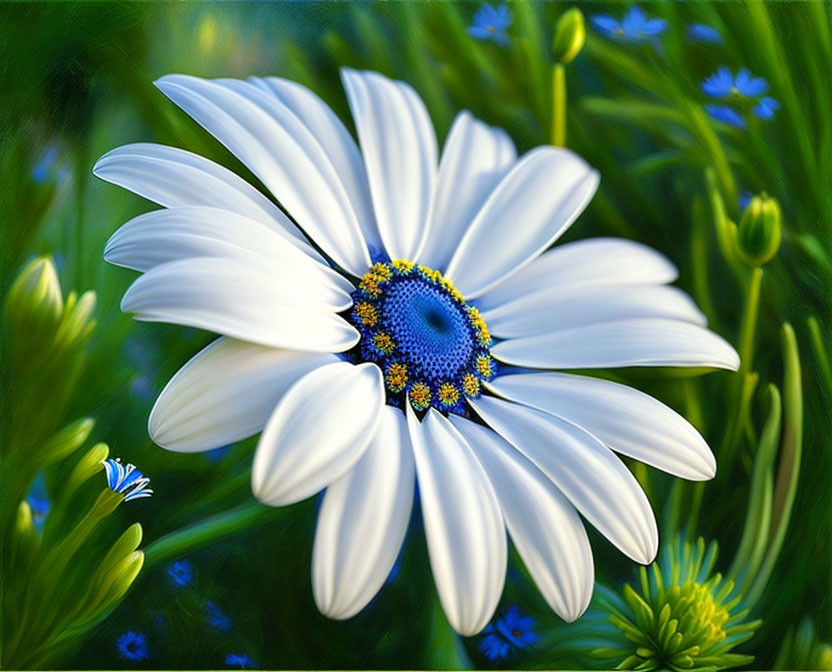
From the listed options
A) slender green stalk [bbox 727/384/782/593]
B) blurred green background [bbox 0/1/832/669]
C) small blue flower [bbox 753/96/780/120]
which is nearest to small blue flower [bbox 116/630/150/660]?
blurred green background [bbox 0/1/832/669]

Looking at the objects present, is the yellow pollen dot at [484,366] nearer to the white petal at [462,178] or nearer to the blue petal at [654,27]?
the white petal at [462,178]

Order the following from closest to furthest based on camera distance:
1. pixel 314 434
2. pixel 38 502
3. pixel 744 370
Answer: pixel 314 434, pixel 38 502, pixel 744 370

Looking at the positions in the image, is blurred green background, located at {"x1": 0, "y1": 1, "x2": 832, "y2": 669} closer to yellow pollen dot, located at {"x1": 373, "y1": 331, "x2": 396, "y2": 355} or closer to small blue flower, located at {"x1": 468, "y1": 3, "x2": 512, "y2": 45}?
small blue flower, located at {"x1": 468, "y1": 3, "x2": 512, "y2": 45}

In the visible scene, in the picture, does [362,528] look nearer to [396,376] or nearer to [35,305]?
[396,376]

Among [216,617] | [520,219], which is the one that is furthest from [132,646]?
[520,219]

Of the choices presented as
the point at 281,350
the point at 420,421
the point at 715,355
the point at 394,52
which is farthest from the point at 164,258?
the point at 715,355

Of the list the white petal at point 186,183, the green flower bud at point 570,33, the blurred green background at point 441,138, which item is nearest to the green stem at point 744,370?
the blurred green background at point 441,138

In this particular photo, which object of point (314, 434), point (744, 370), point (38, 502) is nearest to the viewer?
point (314, 434)

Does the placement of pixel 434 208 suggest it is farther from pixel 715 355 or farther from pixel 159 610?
pixel 159 610
